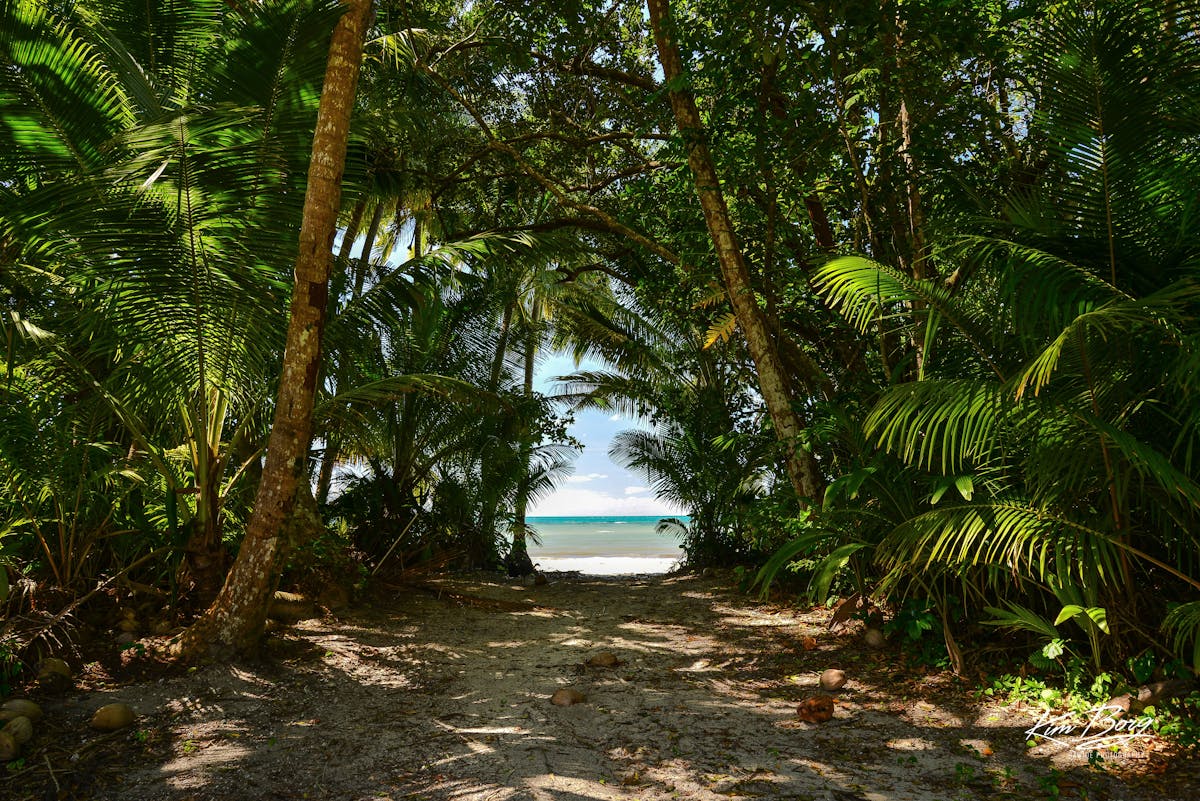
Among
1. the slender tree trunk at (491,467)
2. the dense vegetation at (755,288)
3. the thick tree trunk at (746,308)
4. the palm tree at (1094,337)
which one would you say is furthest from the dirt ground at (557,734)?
the slender tree trunk at (491,467)

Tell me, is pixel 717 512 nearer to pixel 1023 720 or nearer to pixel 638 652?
pixel 638 652

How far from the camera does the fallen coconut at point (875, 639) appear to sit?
476cm

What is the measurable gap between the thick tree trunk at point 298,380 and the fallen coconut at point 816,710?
3.12 m

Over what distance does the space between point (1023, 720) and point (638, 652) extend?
2.52 m

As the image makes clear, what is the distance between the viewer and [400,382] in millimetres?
5637

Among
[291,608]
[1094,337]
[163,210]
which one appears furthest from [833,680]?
[163,210]

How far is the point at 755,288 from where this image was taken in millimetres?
6945

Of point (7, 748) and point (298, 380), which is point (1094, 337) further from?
point (7, 748)

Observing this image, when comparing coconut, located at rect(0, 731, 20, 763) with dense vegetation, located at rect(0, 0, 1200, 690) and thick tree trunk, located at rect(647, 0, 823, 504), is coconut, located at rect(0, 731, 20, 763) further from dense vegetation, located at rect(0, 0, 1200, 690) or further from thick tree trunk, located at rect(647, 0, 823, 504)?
thick tree trunk, located at rect(647, 0, 823, 504)

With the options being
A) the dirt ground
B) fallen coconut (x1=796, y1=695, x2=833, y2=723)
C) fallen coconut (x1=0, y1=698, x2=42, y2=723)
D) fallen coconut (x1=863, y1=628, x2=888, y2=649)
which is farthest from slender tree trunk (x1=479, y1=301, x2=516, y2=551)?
fallen coconut (x1=796, y1=695, x2=833, y2=723)

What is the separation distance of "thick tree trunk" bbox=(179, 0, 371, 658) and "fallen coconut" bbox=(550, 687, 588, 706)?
1885mm

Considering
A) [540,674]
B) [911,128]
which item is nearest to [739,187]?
[911,128]

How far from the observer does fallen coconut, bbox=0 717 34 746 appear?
3.09m

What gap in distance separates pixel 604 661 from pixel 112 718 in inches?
107
